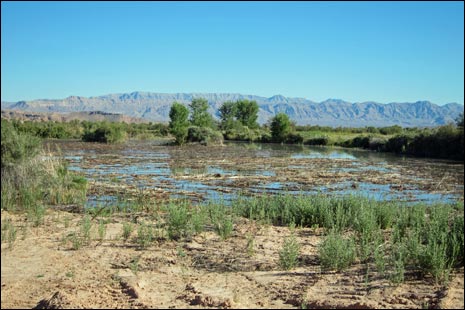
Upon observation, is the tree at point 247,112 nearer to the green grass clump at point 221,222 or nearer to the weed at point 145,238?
the green grass clump at point 221,222

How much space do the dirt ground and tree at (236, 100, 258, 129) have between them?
83.9m

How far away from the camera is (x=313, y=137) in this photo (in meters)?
63.9

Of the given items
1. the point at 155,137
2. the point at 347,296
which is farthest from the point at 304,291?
the point at 155,137

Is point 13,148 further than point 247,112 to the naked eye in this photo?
No

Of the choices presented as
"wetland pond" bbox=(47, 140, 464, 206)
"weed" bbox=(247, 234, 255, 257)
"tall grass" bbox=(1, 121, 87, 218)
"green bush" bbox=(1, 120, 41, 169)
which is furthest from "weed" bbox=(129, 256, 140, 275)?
"wetland pond" bbox=(47, 140, 464, 206)

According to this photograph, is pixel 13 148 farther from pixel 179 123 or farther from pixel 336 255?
pixel 179 123

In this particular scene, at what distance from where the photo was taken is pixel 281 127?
67062 millimetres

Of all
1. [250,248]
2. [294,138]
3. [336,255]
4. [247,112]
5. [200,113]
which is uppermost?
[247,112]

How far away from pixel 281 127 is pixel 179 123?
16772mm

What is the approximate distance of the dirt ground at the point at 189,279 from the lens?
543cm

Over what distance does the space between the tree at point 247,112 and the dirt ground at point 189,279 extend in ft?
275

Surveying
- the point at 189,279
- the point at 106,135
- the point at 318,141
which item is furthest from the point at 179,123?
the point at 189,279

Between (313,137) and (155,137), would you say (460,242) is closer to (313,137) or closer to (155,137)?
(313,137)

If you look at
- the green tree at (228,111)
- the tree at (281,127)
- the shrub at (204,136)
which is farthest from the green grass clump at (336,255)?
the green tree at (228,111)
